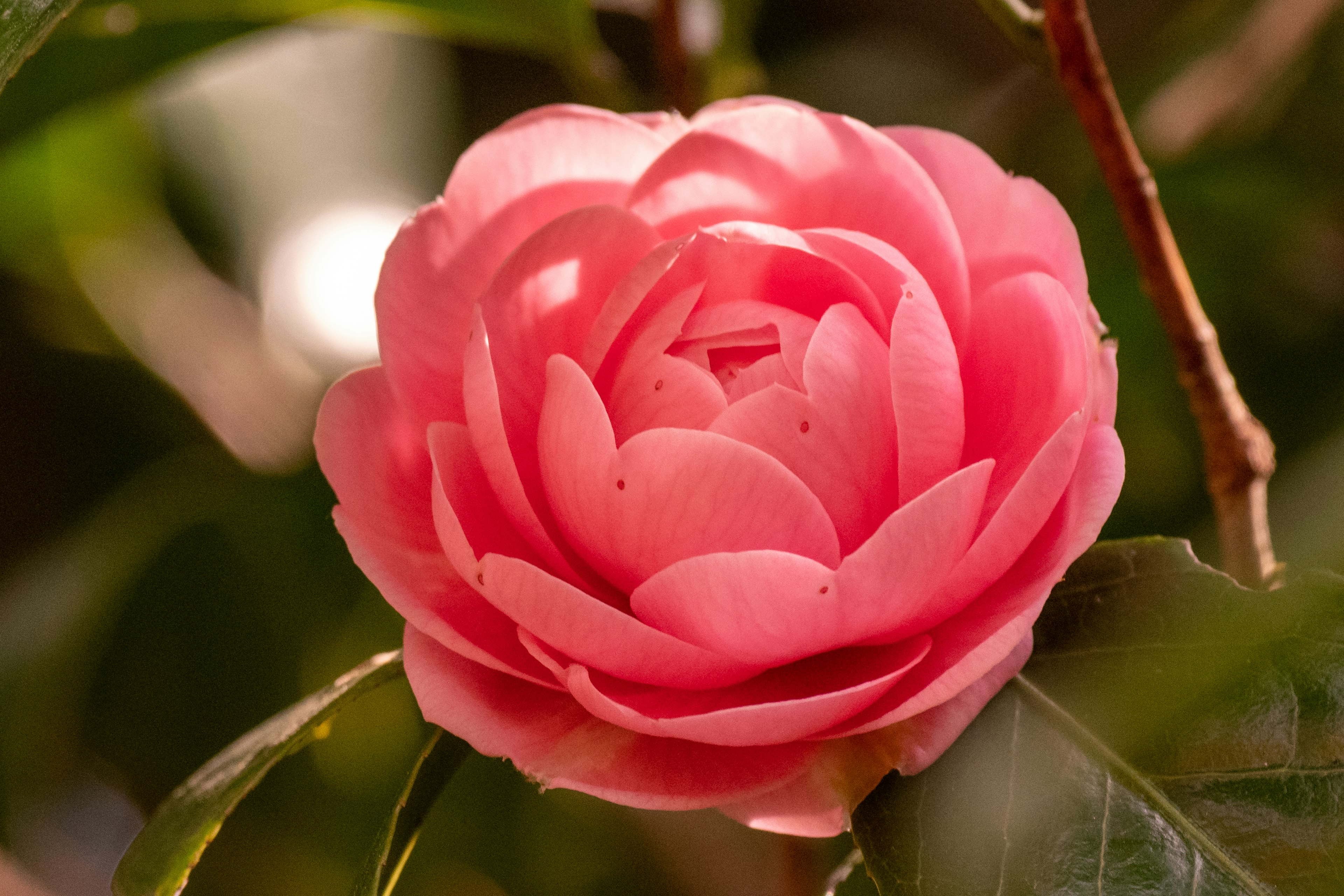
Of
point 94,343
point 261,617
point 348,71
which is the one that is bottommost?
point 261,617

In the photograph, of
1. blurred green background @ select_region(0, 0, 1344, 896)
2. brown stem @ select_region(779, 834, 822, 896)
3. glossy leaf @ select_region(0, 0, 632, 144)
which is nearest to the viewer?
brown stem @ select_region(779, 834, 822, 896)

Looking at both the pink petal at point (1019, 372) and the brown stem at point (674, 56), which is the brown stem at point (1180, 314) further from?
the brown stem at point (674, 56)

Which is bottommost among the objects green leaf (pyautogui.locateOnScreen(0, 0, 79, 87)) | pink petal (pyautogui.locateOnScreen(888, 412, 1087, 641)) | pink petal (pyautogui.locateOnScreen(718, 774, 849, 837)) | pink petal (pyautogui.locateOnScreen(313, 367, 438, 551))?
pink petal (pyautogui.locateOnScreen(718, 774, 849, 837))

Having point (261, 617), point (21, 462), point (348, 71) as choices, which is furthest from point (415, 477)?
point (21, 462)

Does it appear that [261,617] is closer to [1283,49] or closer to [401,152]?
[401,152]

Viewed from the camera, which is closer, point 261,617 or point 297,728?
point 297,728

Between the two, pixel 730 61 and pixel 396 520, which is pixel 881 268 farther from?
pixel 730 61

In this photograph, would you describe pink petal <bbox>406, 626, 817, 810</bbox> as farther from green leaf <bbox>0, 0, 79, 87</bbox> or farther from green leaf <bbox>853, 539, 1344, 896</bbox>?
green leaf <bbox>0, 0, 79, 87</bbox>

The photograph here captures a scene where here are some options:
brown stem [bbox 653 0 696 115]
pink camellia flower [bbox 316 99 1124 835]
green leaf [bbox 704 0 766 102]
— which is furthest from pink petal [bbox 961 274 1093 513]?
green leaf [bbox 704 0 766 102]
